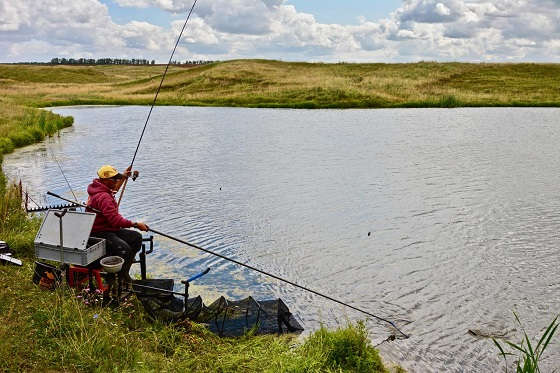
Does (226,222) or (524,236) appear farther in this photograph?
(226,222)

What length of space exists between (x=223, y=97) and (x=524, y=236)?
143 ft

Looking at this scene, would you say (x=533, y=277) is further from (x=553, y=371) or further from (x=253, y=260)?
(x=253, y=260)

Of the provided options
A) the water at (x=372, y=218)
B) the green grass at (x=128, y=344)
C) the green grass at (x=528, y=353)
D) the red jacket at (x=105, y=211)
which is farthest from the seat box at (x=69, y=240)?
the green grass at (x=528, y=353)

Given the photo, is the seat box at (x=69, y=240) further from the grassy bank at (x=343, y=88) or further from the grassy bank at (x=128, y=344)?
the grassy bank at (x=343, y=88)

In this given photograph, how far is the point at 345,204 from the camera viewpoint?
13.1 metres

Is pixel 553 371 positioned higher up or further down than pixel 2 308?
further down

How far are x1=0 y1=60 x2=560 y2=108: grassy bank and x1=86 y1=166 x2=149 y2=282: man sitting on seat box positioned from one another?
38.9 metres

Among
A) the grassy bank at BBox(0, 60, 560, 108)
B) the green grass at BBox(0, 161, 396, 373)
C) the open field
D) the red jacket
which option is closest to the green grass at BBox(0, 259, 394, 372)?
the green grass at BBox(0, 161, 396, 373)

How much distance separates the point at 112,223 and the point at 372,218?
6891 mm

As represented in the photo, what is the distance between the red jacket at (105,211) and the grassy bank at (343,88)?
3898 cm

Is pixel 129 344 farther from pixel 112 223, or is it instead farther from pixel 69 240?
pixel 112 223

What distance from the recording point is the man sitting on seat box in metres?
6.29

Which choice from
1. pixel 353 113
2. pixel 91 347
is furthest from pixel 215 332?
pixel 353 113

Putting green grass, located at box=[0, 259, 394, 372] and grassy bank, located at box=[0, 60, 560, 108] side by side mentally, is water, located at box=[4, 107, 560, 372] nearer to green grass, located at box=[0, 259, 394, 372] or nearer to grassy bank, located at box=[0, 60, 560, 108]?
green grass, located at box=[0, 259, 394, 372]
